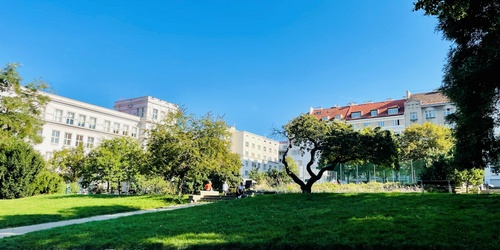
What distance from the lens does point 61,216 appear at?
15.3 metres

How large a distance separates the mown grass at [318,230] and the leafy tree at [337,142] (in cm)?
618

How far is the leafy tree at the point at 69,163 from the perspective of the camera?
136ft

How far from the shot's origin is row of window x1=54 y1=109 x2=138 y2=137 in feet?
189

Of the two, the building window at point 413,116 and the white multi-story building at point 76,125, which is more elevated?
the building window at point 413,116

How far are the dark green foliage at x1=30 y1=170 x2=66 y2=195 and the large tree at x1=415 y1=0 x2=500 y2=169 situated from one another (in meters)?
30.9

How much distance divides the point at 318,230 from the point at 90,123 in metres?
61.4

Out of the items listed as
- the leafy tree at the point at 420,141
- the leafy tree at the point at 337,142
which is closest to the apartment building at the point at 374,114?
the leafy tree at the point at 420,141

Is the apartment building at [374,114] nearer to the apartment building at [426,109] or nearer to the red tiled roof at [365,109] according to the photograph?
the red tiled roof at [365,109]

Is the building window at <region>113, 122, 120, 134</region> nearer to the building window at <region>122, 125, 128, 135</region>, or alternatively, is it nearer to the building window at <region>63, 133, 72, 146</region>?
the building window at <region>122, 125, 128, 135</region>

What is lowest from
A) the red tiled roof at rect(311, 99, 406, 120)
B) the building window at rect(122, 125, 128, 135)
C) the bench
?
the bench

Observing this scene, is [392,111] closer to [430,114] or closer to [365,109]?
[365,109]

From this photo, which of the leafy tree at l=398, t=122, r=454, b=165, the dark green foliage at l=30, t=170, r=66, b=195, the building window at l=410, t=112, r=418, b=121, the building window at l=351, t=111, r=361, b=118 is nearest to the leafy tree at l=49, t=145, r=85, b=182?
the dark green foliage at l=30, t=170, r=66, b=195

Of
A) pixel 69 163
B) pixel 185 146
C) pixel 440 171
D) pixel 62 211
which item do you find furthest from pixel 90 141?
pixel 440 171

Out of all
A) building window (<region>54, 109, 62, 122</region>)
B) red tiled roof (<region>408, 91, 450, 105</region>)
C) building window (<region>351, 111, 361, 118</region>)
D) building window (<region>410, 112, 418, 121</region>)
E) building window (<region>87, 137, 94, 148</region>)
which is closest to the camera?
building window (<region>54, 109, 62, 122</region>)
